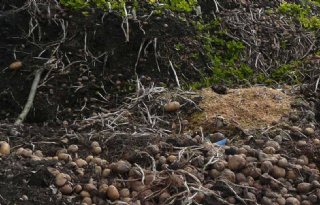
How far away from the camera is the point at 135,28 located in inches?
193

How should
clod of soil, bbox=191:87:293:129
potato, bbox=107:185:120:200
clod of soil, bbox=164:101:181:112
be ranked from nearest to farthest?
potato, bbox=107:185:120:200 → clod of soil, bbox=191:87:293:129 → clod of soil, bbox=164:101:181:112

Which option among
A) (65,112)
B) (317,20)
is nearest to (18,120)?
(65,112)

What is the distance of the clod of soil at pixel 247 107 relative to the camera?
396 centimetres

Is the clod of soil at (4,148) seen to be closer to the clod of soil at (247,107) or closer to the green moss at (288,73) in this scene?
the clod of soil at (247,107)

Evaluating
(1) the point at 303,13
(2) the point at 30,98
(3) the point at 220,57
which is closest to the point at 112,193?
(2) the point at 30,98

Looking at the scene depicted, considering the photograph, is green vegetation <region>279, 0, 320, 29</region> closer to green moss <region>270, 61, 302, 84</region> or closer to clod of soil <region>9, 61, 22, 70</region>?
green moss <region>270, 61, 302, 84</region>

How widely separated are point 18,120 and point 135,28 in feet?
3.65

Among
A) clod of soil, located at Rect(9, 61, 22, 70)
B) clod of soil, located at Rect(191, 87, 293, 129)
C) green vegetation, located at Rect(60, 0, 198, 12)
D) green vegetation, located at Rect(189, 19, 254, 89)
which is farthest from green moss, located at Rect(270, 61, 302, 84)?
clod of soil, located at Rect(9, 61, 22, 70)

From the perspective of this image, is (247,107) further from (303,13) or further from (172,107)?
(303,13)

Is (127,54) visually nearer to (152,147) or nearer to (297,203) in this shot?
(152,147)

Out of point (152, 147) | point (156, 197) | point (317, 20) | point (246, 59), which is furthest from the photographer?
point (317, 20)

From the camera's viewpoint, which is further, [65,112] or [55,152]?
[65,112]

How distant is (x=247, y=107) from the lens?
407cm

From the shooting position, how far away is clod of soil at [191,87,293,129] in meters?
3.96
